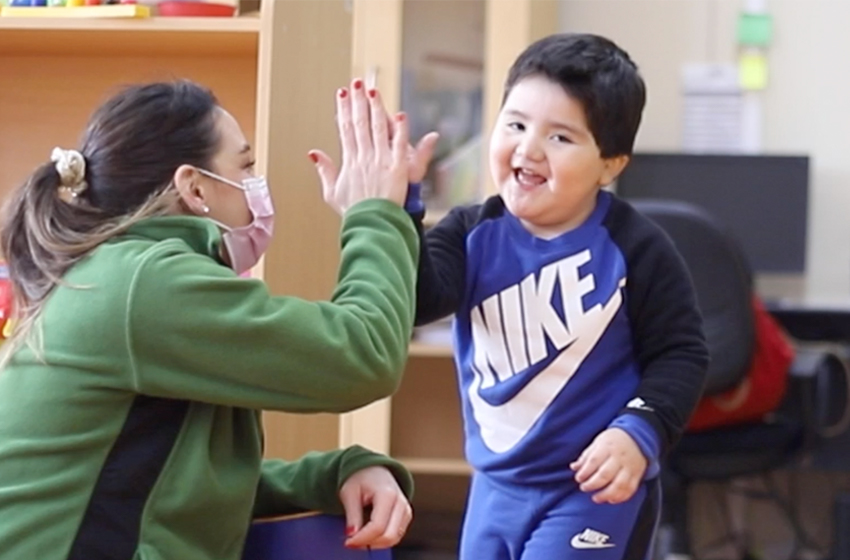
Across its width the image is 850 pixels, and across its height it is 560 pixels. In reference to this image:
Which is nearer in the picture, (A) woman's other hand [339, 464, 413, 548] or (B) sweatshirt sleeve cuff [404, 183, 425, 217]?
(A) woman's other hand [339, 464, 413, 548]

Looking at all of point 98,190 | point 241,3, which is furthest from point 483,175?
point 98,190

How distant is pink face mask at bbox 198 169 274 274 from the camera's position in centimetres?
129

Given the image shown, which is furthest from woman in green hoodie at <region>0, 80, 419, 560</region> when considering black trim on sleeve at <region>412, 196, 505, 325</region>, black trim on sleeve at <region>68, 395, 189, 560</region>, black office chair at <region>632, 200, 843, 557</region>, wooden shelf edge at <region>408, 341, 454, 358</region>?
wooden shelf edge at <region>408, 341, 454, 358</region>

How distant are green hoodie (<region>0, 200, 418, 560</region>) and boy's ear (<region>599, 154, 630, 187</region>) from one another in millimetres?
446

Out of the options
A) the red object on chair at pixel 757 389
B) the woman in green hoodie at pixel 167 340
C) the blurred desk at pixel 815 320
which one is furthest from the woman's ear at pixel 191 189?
the blurred desk at pixel 815 320

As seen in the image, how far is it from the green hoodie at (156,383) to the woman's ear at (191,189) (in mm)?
49

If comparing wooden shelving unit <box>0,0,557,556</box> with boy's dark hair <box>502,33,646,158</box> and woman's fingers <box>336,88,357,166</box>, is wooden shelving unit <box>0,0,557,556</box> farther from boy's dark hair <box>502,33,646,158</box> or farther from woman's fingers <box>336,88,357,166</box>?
boy's dark hair <box>502,33,646,158</box>

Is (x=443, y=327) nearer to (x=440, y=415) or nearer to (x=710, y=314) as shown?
(x=440, y=415)

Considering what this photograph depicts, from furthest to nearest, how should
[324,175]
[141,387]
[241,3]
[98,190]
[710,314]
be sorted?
[710,314] < [241,3] < [324,175] < [98,190] < [141,387]

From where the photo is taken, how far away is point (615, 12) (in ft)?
12.5

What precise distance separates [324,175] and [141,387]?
0.33 m

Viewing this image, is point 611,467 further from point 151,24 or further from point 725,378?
point 725,378

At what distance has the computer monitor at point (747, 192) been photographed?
357cm

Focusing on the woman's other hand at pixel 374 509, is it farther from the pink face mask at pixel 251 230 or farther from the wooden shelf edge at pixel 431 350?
the wooden shelf edge at pixel 431 350
